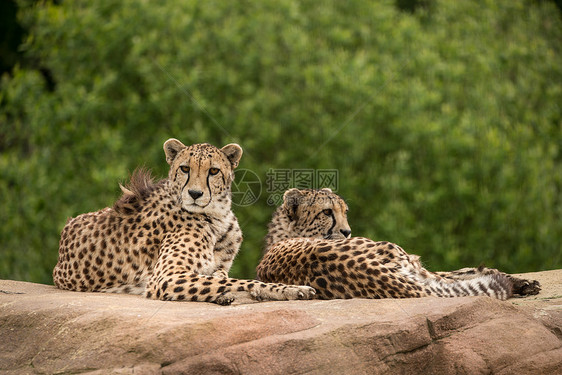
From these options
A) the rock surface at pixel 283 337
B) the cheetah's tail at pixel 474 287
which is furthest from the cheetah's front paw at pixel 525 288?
the rock surface at pixel 283 337

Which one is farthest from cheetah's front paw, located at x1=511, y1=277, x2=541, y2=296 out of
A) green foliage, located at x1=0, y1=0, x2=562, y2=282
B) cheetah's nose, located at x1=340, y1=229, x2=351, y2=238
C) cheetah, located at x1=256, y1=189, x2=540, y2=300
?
green foliage, located at x1=0, y1=0, x2=562, y2=282

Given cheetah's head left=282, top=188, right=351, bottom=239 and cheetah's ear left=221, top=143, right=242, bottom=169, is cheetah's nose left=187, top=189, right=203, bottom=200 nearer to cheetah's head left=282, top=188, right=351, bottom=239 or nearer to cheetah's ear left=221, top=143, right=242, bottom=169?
cheetah's ear left=221, top=143, right=242, bottom=169

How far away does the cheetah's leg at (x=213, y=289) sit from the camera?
5.14 metres

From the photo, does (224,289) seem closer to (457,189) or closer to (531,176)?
(457,189)

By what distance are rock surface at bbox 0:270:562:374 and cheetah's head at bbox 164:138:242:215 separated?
1445 mm

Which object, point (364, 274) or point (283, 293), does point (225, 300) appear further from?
point (364, 274)

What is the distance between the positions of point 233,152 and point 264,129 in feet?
12.2

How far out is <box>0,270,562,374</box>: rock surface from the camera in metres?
4.04

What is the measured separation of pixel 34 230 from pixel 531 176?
7230mm

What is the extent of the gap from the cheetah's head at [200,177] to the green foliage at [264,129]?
349 centimetres

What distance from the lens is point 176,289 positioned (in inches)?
215

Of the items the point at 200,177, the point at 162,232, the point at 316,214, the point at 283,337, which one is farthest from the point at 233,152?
the point at 283,337

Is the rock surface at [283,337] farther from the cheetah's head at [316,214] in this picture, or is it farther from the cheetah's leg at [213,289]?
the cheetah's head at [316,214]

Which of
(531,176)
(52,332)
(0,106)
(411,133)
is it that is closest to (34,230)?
(0,106)
